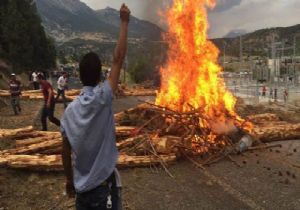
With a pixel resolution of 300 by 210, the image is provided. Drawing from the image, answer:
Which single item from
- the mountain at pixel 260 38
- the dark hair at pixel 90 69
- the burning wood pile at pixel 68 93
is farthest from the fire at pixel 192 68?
the mountain at pixel 260 38

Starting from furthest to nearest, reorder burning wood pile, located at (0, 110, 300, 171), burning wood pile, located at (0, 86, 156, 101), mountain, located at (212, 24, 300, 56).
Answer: mountain, located at (212, 24, 300, 56) < burning wood pile, located at (0, 86, 156, 101) < burning wood pile, located at (0, 110, 300, 171)

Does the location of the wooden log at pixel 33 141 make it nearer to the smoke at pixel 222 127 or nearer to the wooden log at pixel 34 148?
the wooden log at pixel 34 148

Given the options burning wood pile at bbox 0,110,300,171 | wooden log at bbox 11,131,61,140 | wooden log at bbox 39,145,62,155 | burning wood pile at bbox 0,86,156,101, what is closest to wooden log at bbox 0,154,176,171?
burning wood pile at bbox 0,110,300,171

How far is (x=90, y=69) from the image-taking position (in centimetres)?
356

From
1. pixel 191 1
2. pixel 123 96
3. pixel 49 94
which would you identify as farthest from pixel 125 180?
pixel 123 96

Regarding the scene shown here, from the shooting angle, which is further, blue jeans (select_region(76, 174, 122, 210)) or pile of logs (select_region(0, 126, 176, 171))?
pile of logs (select_region(0, 126, 176, 171))

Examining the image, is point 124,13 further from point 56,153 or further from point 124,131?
point 124,131

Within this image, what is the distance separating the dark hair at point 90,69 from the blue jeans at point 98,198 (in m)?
0.83

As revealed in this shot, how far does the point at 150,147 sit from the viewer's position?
401 inches

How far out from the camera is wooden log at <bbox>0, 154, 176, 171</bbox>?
9.09 meters

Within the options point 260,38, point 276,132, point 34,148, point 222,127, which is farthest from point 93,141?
point 260,38

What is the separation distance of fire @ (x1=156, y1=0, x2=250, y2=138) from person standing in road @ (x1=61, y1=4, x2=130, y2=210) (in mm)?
8610

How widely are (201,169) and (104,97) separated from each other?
250 inches

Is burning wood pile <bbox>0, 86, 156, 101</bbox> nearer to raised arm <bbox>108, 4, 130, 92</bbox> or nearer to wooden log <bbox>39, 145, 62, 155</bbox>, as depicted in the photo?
wooden log <bbox>39, 145, 62, 155</bbox>
